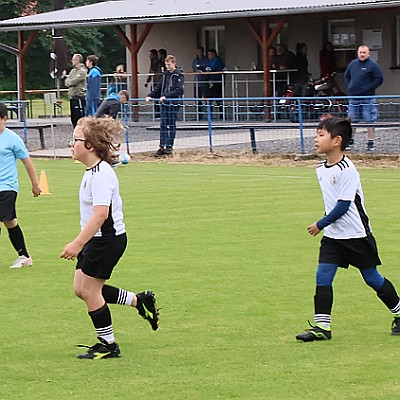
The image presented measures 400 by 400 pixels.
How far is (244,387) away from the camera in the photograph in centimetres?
618

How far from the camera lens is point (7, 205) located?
10359mm

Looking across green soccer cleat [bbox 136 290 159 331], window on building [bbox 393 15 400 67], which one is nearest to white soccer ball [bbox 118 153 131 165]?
window on building [bbox 393 15 400 67]

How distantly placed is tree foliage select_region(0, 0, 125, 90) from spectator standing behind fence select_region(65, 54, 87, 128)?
Answer: 3539 cm

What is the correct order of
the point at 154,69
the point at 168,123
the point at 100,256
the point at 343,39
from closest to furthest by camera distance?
1. the point at 100,256
2. the point at 168,123
3. the point at 343,39
4. the point at 154,69

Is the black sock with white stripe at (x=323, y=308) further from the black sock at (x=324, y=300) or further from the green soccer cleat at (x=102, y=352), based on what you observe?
the green soccer cleat at (x=102, y=352)

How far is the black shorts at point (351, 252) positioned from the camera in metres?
7.30

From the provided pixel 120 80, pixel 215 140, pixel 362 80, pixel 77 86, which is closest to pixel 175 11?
pixel 120 80

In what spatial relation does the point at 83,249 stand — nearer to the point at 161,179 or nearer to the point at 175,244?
the point at 175,244

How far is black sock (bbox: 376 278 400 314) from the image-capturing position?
24.3 feet

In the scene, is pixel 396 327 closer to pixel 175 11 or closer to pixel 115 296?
pixel 115 296

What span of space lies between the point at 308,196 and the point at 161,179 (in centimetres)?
384

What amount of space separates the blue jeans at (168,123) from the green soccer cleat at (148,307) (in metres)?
15.5

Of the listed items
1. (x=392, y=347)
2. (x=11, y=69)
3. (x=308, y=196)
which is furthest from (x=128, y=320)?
(x=11, y=69)

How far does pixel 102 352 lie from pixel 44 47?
192 feet
